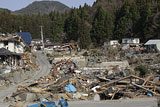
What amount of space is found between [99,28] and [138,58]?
2379 centimetres

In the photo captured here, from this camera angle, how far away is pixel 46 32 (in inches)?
2506

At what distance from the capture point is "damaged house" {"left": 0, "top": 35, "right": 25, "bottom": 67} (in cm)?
2395

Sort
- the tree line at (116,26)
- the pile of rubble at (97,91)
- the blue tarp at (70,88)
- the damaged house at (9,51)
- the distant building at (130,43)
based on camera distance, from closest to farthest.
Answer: the pile of rubble at (97,91) → the blue tarp at (70,88) → the damaged house at (9,51) → the distant building at (130,43) → the tree line at (116,26)

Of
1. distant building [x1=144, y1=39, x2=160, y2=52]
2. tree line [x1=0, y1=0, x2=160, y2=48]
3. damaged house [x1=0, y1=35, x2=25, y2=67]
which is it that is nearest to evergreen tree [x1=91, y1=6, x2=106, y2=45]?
tree line [x1=0, y1=0, x2=160, y2=48]

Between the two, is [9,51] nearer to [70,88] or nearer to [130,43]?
[70,88]

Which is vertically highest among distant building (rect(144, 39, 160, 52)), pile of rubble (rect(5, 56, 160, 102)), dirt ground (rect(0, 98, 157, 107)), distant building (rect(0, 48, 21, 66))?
distant building (rect(144, 39, 160, 52))

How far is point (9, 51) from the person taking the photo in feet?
80.8

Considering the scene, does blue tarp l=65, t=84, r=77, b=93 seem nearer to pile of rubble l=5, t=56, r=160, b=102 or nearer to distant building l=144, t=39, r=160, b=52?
pile of rubble l=5, t=56, r=160, b=102

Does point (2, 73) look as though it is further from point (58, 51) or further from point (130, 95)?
point (58, 51)

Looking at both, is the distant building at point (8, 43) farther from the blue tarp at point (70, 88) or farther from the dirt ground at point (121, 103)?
the dirt ground at point (121, 103)

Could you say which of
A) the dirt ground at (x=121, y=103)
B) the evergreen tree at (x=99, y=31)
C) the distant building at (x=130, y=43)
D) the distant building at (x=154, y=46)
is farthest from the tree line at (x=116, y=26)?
the dirt ground at (x=121, y=103)

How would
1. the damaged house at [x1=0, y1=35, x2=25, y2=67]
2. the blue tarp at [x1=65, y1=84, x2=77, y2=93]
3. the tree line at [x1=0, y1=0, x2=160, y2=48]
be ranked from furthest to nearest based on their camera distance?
the tree line at [x1=0, y1=0, x2=160, y2=48]
the damaged house at [x1=0, y1=35, x2=25, y2=67]
the blue tarp at [x1=65, y1=84, x2=77, y2=93]

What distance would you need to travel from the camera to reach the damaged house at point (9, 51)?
23952 millimetres

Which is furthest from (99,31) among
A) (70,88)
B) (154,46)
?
(70,88)
